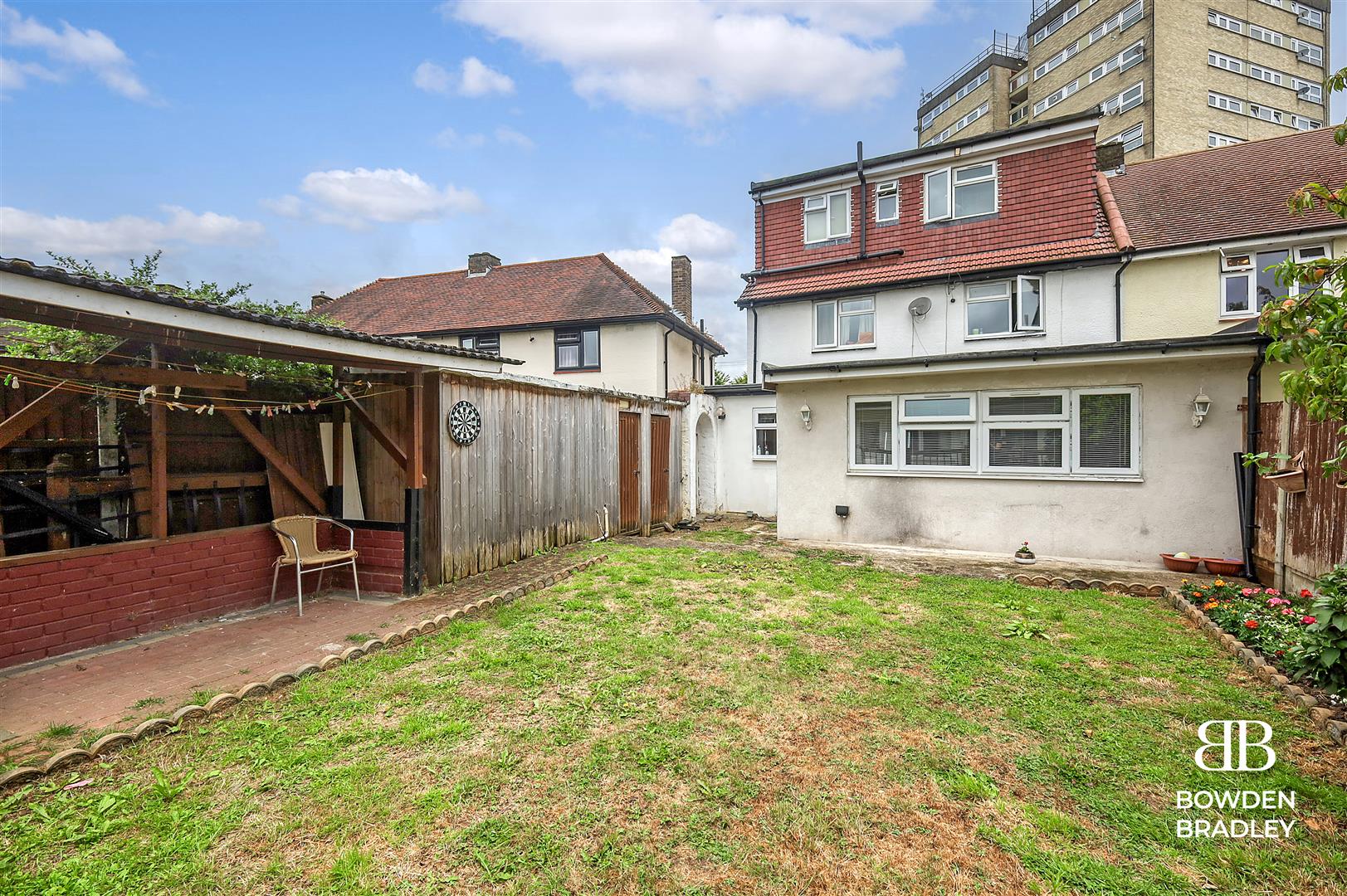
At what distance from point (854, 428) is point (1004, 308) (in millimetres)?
5095

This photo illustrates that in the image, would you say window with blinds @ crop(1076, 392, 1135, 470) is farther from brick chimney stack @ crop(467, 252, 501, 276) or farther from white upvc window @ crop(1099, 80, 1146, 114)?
white upvc window @ crop(1099, 80, 1146, 114)

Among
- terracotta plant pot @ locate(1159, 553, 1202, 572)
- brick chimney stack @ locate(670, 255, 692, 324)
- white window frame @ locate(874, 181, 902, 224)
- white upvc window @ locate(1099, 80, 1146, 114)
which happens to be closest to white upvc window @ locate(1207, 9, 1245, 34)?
white upvc window @ locate(1099, 80, 1146, 114)

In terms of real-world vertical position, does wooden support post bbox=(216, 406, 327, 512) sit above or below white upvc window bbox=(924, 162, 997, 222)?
below

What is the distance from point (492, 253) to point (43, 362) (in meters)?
19.3

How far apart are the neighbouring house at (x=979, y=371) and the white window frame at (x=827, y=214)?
0.04m

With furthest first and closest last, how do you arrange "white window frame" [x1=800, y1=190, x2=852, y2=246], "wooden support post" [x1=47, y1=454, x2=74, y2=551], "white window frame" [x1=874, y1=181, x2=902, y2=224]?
"white window frame" [x1=800, y1=190, x2=852, y2=246] → "white window frame" [x1=874, y1=181, x2=902, y2=224] → "wooden support post" [x1=47, y1=454, x2=74, y2=551]

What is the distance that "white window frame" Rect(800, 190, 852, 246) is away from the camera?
14.0 meters

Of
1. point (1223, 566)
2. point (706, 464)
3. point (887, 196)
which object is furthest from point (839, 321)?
point (1223, 566)

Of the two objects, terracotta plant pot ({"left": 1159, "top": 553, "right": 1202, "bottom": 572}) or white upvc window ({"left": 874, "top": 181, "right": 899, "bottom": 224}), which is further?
white upvc window ({"left": 874, "top": 181, "right": 899, "bottom": 224})

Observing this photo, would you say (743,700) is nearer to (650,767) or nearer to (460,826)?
(650,767)

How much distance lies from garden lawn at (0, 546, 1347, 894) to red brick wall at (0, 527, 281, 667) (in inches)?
91.3

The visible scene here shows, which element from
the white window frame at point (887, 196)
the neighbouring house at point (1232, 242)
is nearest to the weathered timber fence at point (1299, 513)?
the neighbouring house at point (1232, 242)

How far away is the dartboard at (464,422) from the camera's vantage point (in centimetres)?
728

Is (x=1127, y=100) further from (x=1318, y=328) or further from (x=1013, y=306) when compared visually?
(x=1318, y=328)
